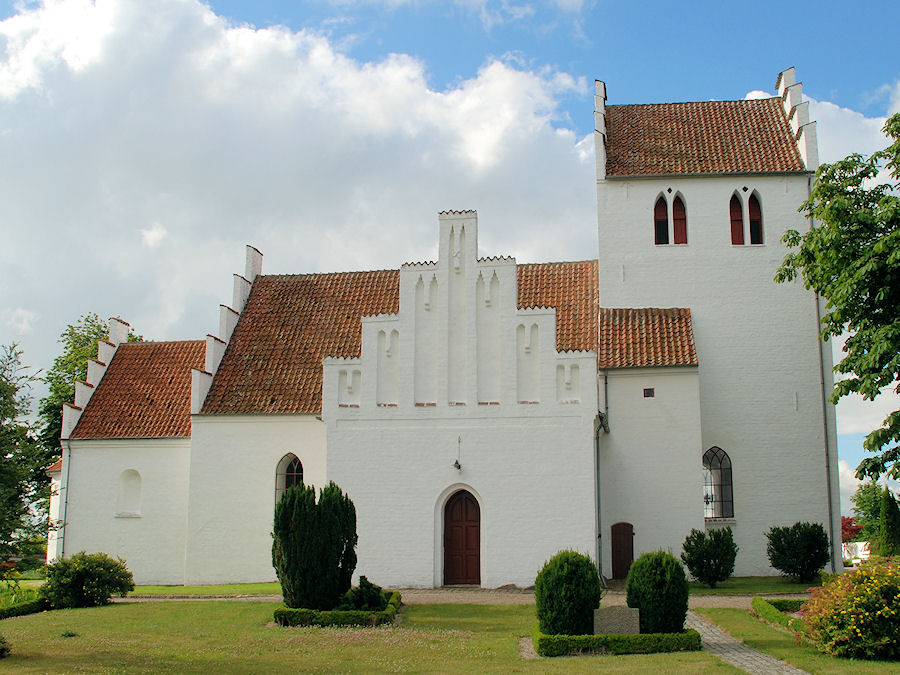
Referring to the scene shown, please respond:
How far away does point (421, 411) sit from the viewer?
76.3ft

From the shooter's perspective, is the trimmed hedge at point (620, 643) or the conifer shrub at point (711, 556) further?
the conifer shrub at point (711, 556)

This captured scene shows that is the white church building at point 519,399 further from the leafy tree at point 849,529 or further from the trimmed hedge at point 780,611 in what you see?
the leafy tree at point 849,529

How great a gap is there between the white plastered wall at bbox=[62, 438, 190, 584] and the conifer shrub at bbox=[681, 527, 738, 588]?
51.6 ft

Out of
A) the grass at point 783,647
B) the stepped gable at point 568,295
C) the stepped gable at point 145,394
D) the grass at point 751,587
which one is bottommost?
the grass at point 783,647

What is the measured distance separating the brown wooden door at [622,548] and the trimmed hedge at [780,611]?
5537mm

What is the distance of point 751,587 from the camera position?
22891mm

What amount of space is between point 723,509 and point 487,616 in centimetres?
1082

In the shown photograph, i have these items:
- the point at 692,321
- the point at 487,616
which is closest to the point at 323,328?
the point at 692,321

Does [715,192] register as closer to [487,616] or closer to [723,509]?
[723,509]

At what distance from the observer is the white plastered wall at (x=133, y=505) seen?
27844mm

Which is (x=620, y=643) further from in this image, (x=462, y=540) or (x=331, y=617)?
(x=462, y=540)

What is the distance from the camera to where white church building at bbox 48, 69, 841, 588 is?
22781 mm

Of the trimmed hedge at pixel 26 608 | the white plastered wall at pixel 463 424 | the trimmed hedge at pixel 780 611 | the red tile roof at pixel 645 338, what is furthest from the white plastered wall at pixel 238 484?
the trimmed hedge at pixel 780 611

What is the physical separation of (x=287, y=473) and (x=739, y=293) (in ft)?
50.2
